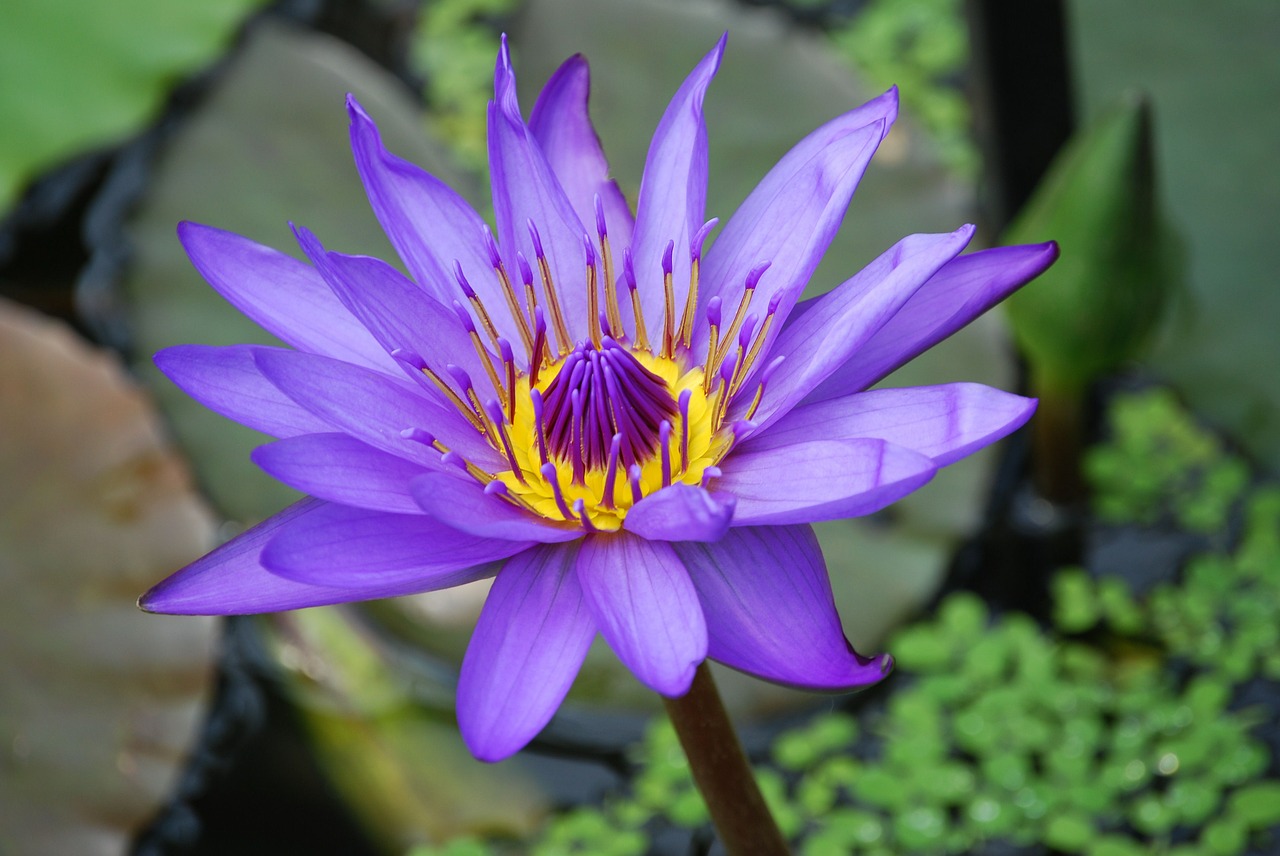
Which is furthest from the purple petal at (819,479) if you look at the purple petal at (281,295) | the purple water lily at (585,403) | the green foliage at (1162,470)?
the green foliage at (1162,470)

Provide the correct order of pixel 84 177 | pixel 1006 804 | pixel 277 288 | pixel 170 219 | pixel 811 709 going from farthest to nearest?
pixel 84 177 → pixel 170 219 → pixel 811 709 → pixel 1006 804 → pixel 277 288

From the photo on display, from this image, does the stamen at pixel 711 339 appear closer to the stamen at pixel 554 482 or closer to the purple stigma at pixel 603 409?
the purple stigma at pixel 603 409

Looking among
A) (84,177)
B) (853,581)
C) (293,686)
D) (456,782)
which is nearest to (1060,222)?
(853,581)

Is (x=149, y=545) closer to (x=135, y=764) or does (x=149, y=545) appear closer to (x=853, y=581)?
(x=135, y=764)

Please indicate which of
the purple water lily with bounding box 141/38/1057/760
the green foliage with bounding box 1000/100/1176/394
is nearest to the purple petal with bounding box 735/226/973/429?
the purple water lily with bounding box 141/38/1057/760

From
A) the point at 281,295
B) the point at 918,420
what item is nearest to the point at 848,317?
the point at 918,420
